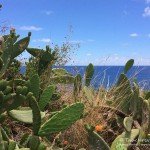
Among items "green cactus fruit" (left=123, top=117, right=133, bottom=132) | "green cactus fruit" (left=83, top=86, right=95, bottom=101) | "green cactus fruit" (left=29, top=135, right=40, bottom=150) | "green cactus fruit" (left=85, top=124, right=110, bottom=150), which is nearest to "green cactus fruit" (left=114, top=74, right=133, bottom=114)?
"green cactus fruit" (left=83, top=86, right=95, bottom=101)

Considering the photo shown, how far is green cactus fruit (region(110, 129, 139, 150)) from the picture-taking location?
15.7 ft

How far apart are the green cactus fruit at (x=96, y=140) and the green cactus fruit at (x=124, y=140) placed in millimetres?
121

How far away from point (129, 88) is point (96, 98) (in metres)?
0.48

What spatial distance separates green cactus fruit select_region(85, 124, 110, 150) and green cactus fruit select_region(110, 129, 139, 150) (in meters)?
0.12

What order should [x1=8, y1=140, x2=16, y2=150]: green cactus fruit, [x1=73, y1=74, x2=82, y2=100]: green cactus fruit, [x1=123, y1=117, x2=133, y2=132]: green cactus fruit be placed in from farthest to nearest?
[x1=73, y1=74, x2=82, y2=100]: green cactus fruit, [x1=123, y1=117, x2=133, y2=132]: green cactus fruit, [x1=8, y1=140, x2=16, y2=150]: green cactus fruit

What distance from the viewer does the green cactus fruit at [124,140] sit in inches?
188

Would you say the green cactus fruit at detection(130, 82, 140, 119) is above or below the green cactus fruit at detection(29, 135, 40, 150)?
above

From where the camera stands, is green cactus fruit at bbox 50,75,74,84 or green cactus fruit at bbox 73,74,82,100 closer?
green cactus fruit at bbox 73,74,82,100

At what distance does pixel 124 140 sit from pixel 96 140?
44cm

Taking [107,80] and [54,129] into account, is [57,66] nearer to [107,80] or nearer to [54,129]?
[107,80]

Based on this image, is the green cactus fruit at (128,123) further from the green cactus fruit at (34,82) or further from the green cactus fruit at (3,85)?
the green cactus fruit at (3,85)

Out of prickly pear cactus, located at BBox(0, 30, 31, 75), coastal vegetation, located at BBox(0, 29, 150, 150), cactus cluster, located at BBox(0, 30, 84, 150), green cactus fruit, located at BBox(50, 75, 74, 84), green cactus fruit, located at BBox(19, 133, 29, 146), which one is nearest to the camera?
cactus cluster, located at BBox(0, 30, 84, 150)

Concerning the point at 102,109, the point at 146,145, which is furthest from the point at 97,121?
the point at 146,145

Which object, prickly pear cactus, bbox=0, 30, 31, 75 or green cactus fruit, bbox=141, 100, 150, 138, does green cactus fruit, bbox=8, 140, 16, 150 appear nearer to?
prickly pear cactus, bbox=0, 30, 31, 75
